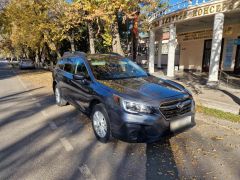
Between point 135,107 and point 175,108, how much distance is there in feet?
2.58

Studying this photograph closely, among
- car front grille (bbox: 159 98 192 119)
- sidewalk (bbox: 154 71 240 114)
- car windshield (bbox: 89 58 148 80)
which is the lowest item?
sidewalk (bbox: 154 71 240 114)

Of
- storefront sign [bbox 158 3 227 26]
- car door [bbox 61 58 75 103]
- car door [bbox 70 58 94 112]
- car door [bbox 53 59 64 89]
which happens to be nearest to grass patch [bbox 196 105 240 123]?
car door [bbox 70 58 94 112]

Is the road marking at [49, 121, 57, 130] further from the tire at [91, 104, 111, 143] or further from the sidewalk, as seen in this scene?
the sidewalk

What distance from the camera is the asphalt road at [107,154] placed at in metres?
3.51

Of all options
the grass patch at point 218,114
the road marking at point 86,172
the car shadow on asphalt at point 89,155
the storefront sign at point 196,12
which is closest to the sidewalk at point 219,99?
the grass patch at point 218,114

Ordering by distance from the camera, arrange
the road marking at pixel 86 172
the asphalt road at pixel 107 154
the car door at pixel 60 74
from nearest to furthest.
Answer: the road marking at pixel 86 172, the asphalt road at pixel 107 154, the car door at pixel 60 74

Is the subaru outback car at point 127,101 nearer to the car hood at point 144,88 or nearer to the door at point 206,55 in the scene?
the car hood at point 144,88

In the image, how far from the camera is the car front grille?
12.9ft

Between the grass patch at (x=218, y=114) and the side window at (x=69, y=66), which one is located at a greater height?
the side window at (x=69, y=66)

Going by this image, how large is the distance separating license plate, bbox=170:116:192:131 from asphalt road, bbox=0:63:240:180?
488 millimetres

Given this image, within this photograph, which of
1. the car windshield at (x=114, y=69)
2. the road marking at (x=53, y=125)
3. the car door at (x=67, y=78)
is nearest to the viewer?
the car windshield at (x=114, y=69)

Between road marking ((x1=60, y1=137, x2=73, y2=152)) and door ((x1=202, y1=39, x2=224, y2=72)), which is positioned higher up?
door ((x1=202, y1=39, x2=224, y2=72))

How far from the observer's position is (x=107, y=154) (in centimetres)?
416

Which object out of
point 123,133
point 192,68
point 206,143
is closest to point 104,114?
point 123,133
